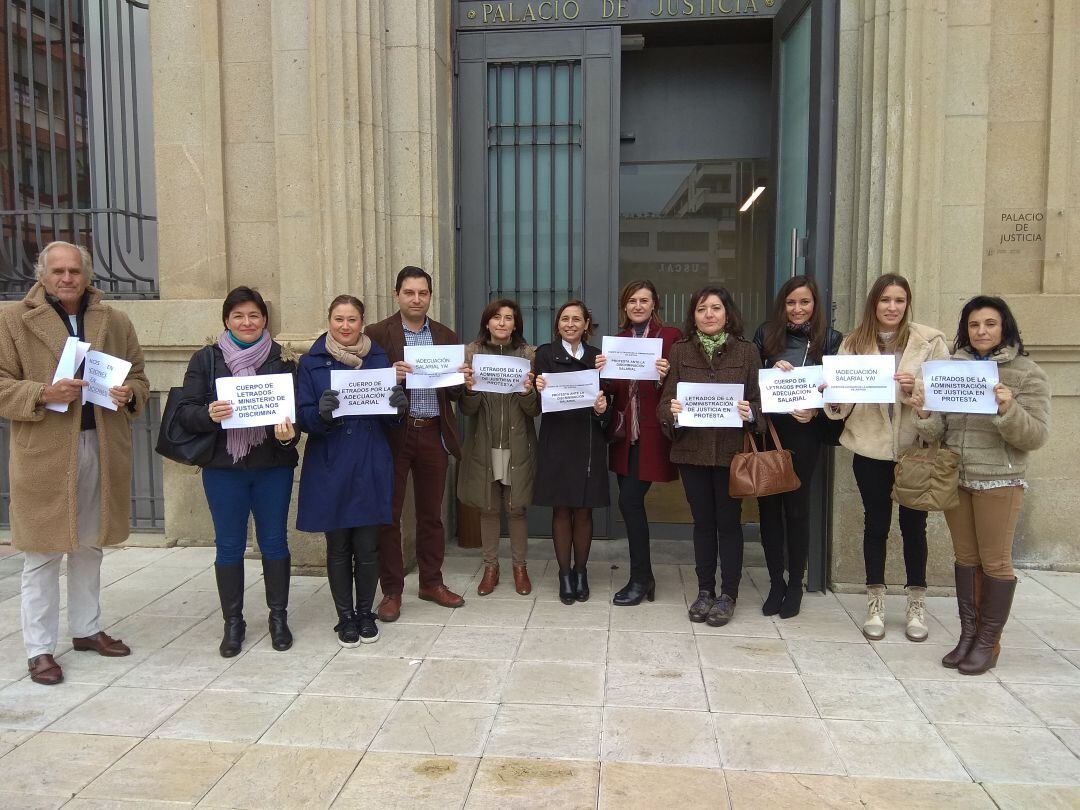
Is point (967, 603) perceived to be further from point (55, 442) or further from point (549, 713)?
point (55, 442)

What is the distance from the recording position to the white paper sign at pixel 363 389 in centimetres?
451

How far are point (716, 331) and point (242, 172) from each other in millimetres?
3823

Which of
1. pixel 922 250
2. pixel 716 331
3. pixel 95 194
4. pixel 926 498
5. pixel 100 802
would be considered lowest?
pixel 100 802

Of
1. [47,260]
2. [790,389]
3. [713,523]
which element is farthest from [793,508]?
[47,260]

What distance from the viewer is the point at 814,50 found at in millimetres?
5445

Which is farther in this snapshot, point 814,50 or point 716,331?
point 814,50

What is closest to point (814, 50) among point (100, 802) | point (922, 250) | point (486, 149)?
point (922, 250)

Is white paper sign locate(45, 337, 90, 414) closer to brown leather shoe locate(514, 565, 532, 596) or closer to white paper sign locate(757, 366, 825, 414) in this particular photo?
brown leather shoe locate(514, 565, 532, 596)

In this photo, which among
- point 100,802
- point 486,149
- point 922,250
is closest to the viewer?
point 100,802

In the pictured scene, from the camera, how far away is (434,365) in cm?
491

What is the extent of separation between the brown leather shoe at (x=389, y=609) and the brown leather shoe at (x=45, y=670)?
1705 mm

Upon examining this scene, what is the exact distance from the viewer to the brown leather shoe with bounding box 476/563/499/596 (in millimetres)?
5539

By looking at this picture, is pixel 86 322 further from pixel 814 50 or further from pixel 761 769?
pixel 814 50

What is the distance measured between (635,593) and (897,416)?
1960 mm
